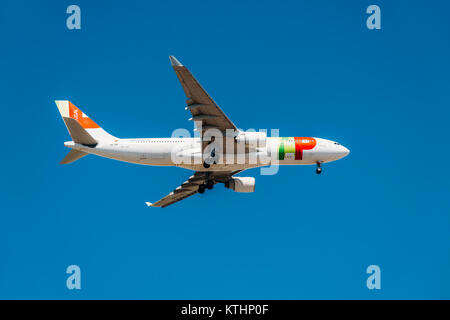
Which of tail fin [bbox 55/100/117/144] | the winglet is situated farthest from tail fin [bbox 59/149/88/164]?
the winglet

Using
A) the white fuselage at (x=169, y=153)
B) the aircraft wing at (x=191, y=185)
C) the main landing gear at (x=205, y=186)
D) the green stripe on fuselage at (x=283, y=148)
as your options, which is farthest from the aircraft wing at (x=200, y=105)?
the aircraft wing at (x=191, y=185)

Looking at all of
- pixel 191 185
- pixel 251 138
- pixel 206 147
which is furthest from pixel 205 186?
pixel 251 138

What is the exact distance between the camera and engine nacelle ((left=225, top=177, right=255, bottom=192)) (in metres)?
57.7

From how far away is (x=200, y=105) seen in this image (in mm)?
47781

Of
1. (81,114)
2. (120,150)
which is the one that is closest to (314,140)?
(120,150)

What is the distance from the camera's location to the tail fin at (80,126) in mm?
52031

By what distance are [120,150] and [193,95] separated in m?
9.57

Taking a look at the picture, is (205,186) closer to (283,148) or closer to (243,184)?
(243,184)

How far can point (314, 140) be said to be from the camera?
182 feet

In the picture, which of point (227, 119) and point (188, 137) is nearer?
point (227, 119)

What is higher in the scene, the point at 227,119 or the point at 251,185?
the point at 227,119

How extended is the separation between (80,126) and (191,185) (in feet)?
41.5

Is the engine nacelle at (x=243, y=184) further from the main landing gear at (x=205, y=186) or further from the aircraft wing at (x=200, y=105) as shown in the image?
the aircraft wing at (x=200, y=105)
